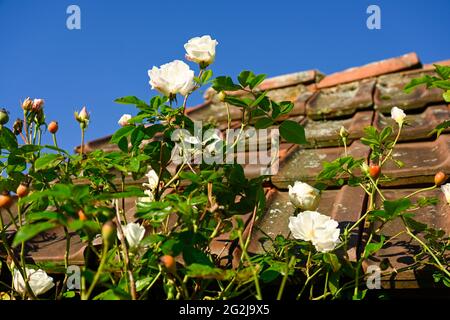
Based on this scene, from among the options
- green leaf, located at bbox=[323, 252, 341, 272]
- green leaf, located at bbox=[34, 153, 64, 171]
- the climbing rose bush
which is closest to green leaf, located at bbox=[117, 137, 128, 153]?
the climbing rose bush

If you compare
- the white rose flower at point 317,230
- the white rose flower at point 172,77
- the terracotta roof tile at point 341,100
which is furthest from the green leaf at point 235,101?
the terracotta roof tile at point 341,100

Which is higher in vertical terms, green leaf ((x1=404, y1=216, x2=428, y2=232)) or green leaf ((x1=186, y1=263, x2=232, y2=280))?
green leaf ((x1=186, y1=263, x2=232, y2=280))

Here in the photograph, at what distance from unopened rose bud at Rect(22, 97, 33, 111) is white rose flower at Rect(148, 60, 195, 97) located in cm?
45

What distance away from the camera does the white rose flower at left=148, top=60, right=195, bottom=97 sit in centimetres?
102

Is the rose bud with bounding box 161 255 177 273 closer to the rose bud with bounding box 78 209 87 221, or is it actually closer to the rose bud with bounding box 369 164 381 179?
the rose bud with bounding box 78 209 87 221

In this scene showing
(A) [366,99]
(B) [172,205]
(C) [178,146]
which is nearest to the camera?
(B) [172,205]

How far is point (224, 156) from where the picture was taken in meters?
1.10

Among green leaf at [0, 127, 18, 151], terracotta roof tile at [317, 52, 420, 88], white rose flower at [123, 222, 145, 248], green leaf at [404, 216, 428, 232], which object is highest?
terracotta roof tile at [317, 52, 420, 88]

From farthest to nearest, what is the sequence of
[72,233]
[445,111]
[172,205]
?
[445,111]
[72,233]
[172,205]

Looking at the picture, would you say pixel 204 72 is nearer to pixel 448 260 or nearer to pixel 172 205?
pixel 172 205

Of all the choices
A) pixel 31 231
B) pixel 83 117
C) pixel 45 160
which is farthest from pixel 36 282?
pixel 83 117

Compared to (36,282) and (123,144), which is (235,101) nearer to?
(123,144)

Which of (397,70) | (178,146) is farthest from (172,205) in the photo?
(397,70)
